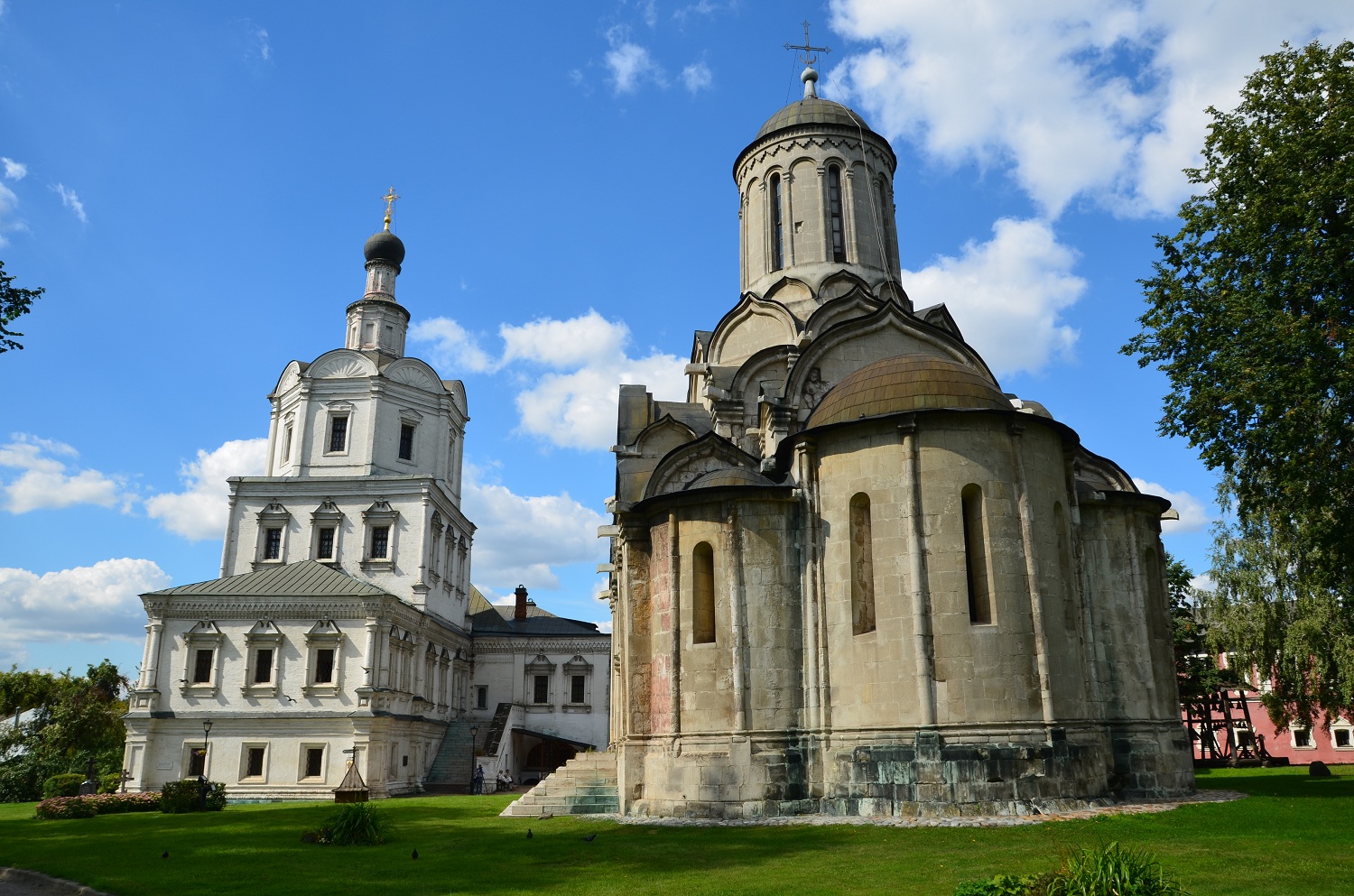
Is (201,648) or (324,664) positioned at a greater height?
(201,648)

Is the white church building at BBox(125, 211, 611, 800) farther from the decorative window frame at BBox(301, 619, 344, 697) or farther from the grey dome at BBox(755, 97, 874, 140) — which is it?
the grey dome at BBox(755, 97, 874, 140)

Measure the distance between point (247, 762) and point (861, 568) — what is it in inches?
959

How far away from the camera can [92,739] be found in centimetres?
4047

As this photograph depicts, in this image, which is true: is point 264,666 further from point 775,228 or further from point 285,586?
point 775,228

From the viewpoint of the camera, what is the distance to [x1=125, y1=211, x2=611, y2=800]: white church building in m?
31.5

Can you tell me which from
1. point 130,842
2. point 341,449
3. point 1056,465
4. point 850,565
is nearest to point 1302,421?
point 1056,465

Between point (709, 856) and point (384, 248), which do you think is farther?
point (384, 248)

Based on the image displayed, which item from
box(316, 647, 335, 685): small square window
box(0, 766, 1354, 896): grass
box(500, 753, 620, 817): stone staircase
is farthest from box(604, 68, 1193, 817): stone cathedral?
box(316, 647, 335, 685): small square window

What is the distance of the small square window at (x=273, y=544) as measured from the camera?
37.4 metres

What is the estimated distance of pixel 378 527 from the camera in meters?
37.6

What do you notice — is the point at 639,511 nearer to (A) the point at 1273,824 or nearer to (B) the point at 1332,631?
(A) the point at 1273,824

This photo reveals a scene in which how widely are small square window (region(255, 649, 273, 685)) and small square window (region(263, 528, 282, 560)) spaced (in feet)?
19.2

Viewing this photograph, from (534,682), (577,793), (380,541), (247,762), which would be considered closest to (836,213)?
(577,793)

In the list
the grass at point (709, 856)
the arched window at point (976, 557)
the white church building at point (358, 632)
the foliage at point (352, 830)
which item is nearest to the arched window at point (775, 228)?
the arched window at point (976, 557)
